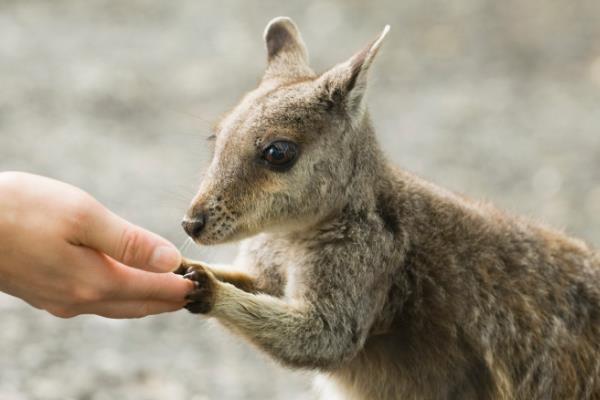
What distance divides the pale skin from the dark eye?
27.5 inches

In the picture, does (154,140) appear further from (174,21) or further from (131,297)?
(131,297)

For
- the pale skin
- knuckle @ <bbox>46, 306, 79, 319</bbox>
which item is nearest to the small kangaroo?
the pale skin

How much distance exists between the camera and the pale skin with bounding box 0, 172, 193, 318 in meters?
3.55

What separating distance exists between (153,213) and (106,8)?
533 centimetres

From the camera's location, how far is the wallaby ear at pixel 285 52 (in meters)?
4.82

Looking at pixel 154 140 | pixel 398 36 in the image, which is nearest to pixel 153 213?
pixel 154 140

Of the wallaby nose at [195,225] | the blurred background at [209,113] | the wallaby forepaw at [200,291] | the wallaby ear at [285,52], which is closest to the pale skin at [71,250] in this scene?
the wallaby forepaw at [200,291]

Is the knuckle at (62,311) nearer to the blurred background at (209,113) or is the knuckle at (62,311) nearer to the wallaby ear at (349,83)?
the wallaby ear at (349,83)

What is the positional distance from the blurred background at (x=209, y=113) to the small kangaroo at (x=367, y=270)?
2.08 m

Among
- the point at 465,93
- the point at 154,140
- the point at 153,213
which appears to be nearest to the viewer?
the point at 153,213

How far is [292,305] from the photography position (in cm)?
414

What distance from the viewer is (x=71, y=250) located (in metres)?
3.59

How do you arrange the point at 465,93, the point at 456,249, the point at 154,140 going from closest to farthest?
the point at 456,249 → the point at 154,140 → the point at 465,93

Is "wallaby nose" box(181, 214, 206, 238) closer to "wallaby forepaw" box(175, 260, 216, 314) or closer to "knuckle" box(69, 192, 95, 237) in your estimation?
"wallaby forepaw" box(175, 260, 216, 314)
